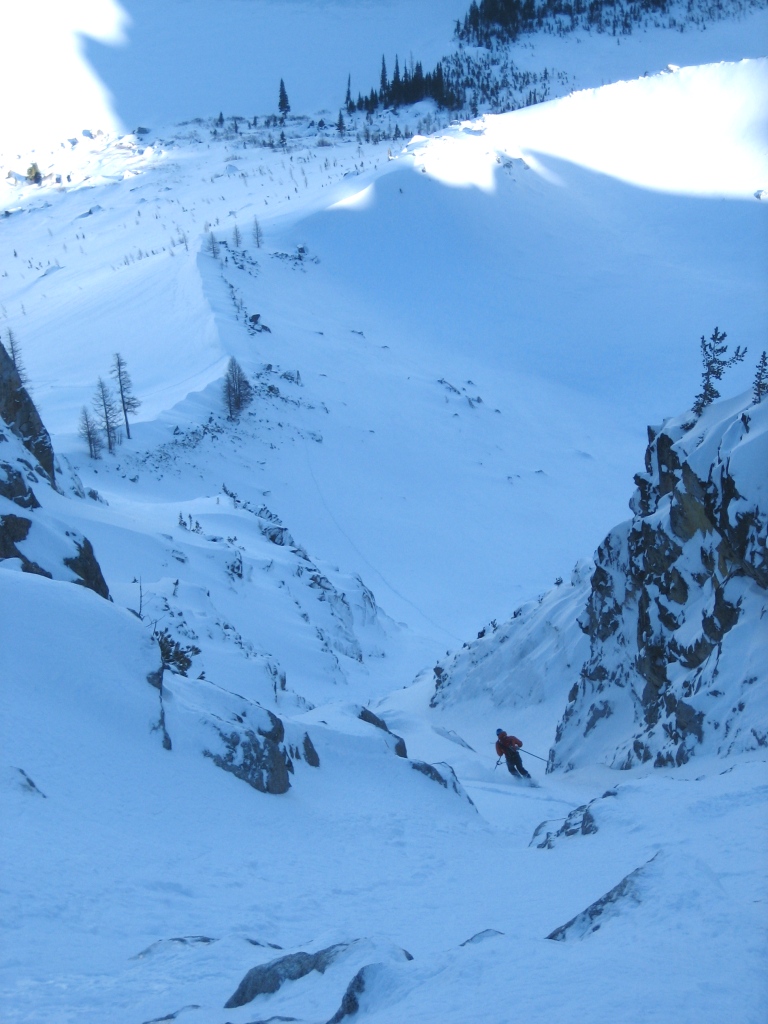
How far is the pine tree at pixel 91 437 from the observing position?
2844 centimetres

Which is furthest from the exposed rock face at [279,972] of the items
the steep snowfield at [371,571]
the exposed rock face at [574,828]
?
the exposed rock face at [574,828]

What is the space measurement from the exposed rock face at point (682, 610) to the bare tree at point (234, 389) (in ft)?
77.5

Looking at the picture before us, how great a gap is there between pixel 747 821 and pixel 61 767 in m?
5.17

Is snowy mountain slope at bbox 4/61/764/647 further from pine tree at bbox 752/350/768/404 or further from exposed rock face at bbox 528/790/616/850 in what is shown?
exposed rock face at bbox 528/790/616/850

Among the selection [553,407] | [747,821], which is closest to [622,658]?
[747,821]

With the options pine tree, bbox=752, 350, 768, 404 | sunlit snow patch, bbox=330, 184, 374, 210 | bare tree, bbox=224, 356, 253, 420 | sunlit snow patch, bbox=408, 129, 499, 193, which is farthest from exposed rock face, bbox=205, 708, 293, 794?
sunlit snow patch, bbox=408, 129, 499, 193

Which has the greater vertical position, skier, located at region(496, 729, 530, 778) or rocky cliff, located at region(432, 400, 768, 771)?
rocky cliff, located at region(432, 400, 768, 771)

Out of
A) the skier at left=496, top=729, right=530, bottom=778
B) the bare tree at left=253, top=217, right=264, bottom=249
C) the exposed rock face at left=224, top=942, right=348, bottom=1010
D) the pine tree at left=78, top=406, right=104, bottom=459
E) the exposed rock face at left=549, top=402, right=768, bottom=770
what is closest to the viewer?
the exposed rock face at left=224, top=942, right=348, bottom=1010

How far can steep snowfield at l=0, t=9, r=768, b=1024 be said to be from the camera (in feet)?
14.4

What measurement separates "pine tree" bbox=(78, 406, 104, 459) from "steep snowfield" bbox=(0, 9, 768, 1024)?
0.67 metres

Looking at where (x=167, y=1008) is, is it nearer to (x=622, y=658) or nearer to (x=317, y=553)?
(x=622, y=658)

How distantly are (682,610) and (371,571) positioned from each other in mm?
18209

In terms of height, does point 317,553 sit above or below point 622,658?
below

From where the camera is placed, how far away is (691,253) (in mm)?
60312
